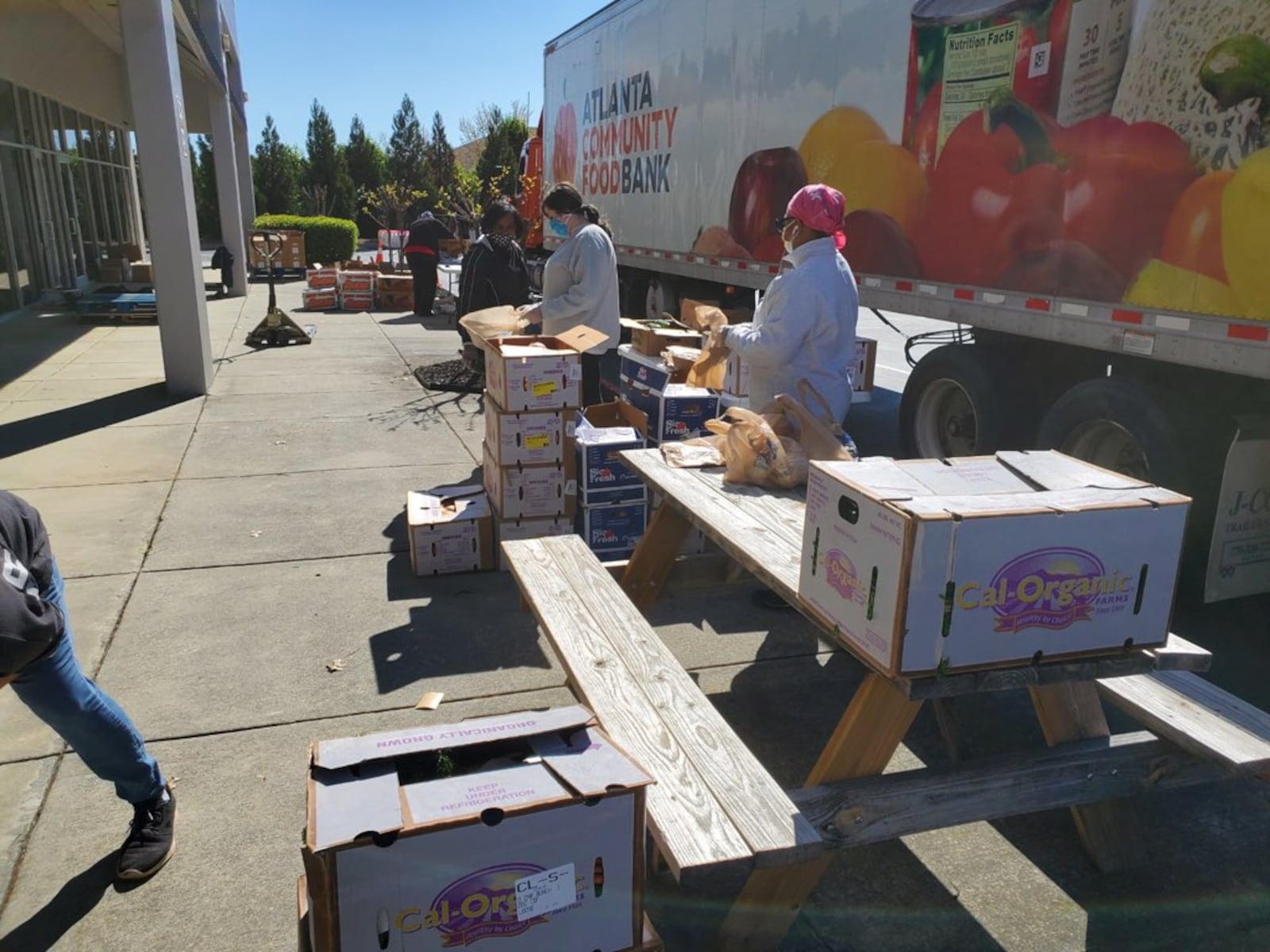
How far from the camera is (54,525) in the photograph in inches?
238

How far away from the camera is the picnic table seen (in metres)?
2.43

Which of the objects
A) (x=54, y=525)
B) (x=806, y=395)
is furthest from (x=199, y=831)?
(x=54, y=525)

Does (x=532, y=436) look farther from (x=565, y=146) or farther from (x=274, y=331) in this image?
(x=565, y=146)

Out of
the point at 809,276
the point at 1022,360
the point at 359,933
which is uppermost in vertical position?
the point at 809,276

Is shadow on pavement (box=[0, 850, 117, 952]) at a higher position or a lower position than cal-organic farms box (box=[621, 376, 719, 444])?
lower

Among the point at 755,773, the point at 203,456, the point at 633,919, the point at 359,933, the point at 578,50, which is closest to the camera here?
the point at 359,933

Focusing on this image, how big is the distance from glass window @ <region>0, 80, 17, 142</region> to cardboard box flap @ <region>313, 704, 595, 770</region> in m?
17.6

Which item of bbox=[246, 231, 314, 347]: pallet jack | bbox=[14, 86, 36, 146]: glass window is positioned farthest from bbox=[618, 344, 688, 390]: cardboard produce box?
bbox=[14, 86, 36, 146]: glass window

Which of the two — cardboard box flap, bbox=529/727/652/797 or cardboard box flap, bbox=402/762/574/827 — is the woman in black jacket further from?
cardboard box flap, bbox=402/762/574/827

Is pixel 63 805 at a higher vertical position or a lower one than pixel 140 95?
lower

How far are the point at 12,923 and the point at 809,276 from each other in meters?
3.60

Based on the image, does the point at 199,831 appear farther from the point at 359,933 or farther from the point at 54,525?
the point at 54,525

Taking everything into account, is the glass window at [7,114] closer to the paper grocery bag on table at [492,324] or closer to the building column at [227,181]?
the building column at [227,181]

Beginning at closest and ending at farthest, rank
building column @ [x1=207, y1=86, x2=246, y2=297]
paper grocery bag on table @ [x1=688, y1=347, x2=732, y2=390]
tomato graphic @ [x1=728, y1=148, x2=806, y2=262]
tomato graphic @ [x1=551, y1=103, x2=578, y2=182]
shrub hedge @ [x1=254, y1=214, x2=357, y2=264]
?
paper grocery bag on table @ [x1=688, y1=347, x2=732, y2=390]
tomato graphic @ [x1=728, y1=148, x2=806, y2=262]
tomato graphic @ [x1=551, y1=103, x2=578, y2=182]
building column @ [x1=207, y1=86, x2=246, y2=297]
shrub hedge @ [x1=254, y1=214, x2=357, y2=264]
